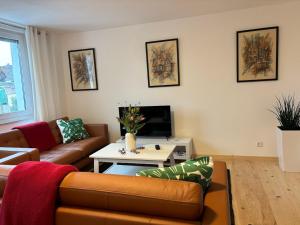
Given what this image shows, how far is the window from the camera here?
361 cm

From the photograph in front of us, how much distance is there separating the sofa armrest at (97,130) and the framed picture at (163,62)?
3.81ft

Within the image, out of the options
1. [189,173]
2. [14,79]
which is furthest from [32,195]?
[14,79]

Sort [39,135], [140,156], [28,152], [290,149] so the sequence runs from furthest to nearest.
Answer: [39,135], [290,149], [140,156], [28,152]

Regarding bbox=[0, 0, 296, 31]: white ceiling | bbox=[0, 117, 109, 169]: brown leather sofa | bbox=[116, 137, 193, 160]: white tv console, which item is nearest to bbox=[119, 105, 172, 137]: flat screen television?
bbox=[116, 137, 193, 160]: white tv console

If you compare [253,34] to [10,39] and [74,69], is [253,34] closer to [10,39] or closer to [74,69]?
[74,69]

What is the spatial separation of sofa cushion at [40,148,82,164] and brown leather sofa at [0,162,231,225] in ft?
5.95

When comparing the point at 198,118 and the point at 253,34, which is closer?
the point at 253,34

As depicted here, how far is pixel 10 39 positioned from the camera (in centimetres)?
373

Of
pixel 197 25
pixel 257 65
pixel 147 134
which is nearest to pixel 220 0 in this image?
pixel 197 25

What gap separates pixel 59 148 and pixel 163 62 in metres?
2.17

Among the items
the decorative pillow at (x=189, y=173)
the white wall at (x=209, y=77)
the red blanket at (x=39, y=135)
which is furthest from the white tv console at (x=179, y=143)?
the decorative pillow at (x=189, y=173)

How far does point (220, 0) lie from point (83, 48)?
2.59 m

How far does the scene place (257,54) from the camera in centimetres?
357

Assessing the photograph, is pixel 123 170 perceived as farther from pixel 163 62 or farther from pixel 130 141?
pixel 163 62
